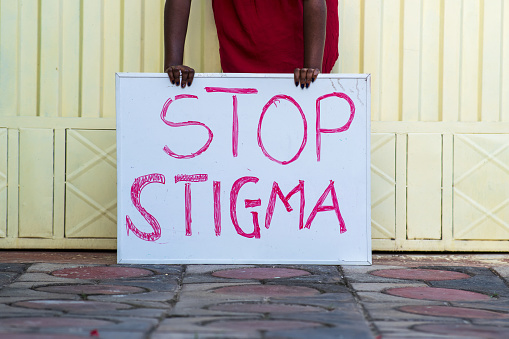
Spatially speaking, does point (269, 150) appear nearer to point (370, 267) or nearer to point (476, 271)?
point (370, 267)

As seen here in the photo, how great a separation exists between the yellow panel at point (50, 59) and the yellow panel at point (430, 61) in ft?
6.59

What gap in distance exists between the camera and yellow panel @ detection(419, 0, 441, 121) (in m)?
3.99

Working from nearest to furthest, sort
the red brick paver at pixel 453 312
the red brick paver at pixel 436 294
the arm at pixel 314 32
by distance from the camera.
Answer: the red brick paver at pixel 453 312 → the red brick paver at pixel 436 294 → the arm at pixel 314 32

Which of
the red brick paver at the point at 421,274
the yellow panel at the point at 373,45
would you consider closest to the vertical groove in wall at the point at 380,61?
the yellow panel at the point at 373,45

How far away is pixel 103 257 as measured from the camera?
3.84 metres

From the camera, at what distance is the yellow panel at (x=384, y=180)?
400cm

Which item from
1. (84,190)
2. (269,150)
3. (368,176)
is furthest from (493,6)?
(84,190)

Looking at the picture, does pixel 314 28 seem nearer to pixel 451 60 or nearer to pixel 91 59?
pixel 451 60

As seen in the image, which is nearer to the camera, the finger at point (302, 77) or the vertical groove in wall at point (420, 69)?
the finger at point (302, 77)

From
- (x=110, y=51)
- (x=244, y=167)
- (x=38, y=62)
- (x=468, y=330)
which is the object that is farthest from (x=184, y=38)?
(x=468, y=330)

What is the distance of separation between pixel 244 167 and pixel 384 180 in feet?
3.00

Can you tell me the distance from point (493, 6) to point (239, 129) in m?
1.63

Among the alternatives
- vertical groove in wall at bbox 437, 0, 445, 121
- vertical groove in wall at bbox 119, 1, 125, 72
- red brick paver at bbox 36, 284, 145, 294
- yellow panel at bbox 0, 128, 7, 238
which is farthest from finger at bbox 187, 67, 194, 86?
vertical groove in wall at bbox 437, 0, 445, 121

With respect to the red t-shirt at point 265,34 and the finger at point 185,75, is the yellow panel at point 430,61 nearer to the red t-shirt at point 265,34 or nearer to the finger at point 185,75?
the red t-shirt at point 265,34
